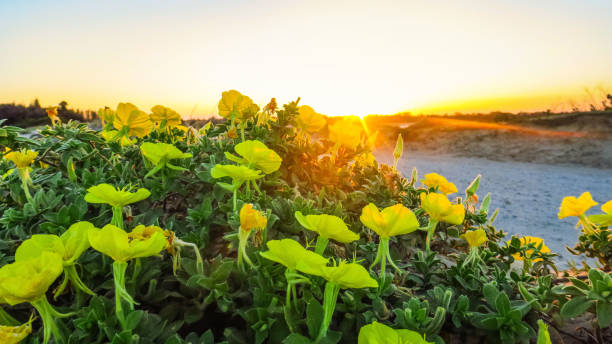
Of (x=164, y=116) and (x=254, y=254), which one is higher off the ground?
(x=164, y=116)

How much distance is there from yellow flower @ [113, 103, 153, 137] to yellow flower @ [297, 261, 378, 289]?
1.28 m

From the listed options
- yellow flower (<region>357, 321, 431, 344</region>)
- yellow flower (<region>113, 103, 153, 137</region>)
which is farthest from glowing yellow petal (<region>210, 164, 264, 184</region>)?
yellow flower (<region>113, 103, 153, 137</region>)

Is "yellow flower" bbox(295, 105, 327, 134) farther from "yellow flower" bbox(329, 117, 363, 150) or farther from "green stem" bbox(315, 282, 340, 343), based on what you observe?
"green stem" bbox(315, 282, 340, 343)

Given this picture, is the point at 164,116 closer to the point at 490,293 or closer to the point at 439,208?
the point at 439,208

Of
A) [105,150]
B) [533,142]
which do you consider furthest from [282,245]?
[533,142]

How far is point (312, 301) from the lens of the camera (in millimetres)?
814

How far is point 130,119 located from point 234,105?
46cm

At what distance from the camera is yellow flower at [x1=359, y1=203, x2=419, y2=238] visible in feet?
2.94

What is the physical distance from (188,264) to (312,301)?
38 cm

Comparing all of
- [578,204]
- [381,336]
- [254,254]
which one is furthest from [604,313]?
[254,254]

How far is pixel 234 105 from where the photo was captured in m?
1.72

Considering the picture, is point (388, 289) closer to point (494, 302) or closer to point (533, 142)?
point (494, 302)

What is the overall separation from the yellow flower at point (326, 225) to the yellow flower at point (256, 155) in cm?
34

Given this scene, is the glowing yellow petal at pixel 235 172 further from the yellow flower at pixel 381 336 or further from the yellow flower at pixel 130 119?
the yellow flower at pixel 130 119
